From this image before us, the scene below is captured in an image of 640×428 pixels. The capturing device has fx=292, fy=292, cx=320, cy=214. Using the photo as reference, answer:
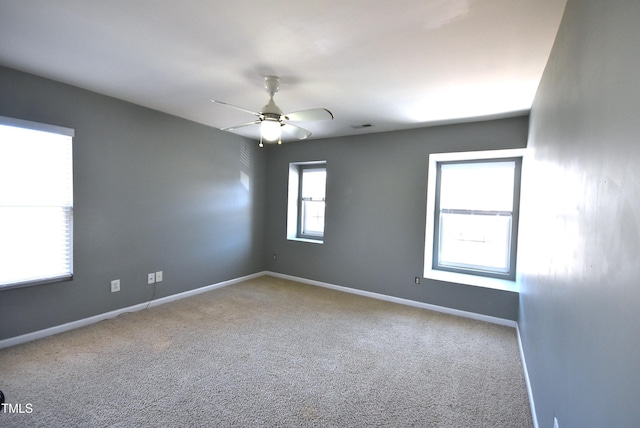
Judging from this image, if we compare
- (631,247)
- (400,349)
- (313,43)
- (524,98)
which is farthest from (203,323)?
(524,98)

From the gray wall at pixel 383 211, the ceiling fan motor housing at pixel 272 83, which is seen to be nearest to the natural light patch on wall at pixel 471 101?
the gray wall at pixel 383 211

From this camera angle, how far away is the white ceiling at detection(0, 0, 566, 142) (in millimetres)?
1683

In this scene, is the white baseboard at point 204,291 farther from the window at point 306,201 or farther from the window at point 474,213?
the window at point 306,201

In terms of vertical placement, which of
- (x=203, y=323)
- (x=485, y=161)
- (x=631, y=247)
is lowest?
(x=203, y=323)

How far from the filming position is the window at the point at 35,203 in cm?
261

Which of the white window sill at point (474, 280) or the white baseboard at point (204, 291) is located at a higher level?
the white window sill at point (474, 280)

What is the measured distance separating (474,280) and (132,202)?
4421mm

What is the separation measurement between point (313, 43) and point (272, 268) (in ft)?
13.8

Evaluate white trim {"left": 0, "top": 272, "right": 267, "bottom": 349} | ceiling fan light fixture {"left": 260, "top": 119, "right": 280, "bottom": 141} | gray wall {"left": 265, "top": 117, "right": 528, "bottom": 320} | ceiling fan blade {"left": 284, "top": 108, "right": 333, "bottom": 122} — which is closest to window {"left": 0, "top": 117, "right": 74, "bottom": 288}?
A: white trim {"left": 0, "top": 272, "right": 267, "bottom": 349}

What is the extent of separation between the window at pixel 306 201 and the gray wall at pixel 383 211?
162 millimetres

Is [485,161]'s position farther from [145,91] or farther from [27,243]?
[27,243]

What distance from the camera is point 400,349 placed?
9.34 feet

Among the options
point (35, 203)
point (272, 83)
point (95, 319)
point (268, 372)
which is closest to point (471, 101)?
point (272, 83)

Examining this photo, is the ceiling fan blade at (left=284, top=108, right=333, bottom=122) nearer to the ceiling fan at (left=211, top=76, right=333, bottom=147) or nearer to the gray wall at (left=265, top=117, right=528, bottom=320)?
the ceiling fan at (left=211, top=76, right=333, bottom=147)
